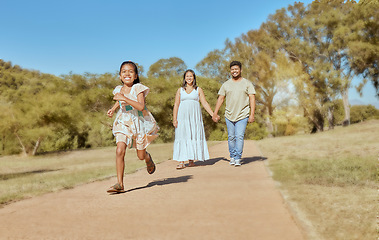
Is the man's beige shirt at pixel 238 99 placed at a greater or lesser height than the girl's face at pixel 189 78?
lesser

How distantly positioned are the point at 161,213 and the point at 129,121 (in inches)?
76.2

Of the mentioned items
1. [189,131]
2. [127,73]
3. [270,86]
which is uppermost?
[270,86]

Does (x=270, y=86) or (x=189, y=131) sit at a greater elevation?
(x=270, y=86)

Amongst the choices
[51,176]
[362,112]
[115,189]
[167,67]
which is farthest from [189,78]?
[362,112]

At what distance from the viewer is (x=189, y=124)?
8523mm

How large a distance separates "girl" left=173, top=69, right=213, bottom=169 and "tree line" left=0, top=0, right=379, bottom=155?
16.0 m

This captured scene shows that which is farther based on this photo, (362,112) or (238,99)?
(362,112)

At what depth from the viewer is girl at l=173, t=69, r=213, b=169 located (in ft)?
27.7

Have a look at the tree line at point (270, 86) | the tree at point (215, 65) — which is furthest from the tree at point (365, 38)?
the tree at point (215, 65)

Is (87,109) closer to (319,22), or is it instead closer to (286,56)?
(286,56)

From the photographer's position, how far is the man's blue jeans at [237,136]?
802 centimetres

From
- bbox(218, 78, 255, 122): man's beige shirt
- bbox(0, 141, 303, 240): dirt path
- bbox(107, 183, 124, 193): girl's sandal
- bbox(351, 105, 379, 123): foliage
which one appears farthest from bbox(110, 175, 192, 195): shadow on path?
bbox(351, 105, 379, 123): foliage

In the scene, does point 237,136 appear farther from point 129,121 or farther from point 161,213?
point 161,213

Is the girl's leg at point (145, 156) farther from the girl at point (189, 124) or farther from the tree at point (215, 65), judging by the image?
the tree at point (215, 65)
